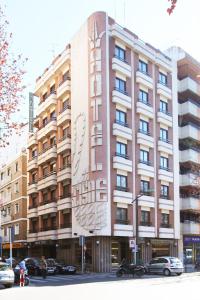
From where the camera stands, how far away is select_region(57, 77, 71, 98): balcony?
163ft

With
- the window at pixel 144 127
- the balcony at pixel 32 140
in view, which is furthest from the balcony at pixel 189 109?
the balcony at pixel 32 140

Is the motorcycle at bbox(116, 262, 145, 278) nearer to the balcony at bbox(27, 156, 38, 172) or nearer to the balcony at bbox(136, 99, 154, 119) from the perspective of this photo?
the balcony at bbox(136, 99, 154, 119)

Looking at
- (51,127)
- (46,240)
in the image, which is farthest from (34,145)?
(46,240)

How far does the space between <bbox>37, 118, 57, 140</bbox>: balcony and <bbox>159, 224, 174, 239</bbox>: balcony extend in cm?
1494

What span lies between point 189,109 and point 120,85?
10.6 metres

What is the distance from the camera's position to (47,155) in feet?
177

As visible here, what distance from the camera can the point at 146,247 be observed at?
47.9m

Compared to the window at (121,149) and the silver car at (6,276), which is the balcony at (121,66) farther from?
the silver car at (6,276)

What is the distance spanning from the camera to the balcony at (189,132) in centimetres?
5379

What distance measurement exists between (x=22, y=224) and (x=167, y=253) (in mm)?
19998

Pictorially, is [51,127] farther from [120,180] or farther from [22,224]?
[22,224]

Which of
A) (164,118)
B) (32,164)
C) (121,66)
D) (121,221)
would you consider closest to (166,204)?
(121,221)

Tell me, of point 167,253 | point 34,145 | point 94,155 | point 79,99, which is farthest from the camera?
point 34,145

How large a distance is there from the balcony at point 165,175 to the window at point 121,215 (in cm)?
672
